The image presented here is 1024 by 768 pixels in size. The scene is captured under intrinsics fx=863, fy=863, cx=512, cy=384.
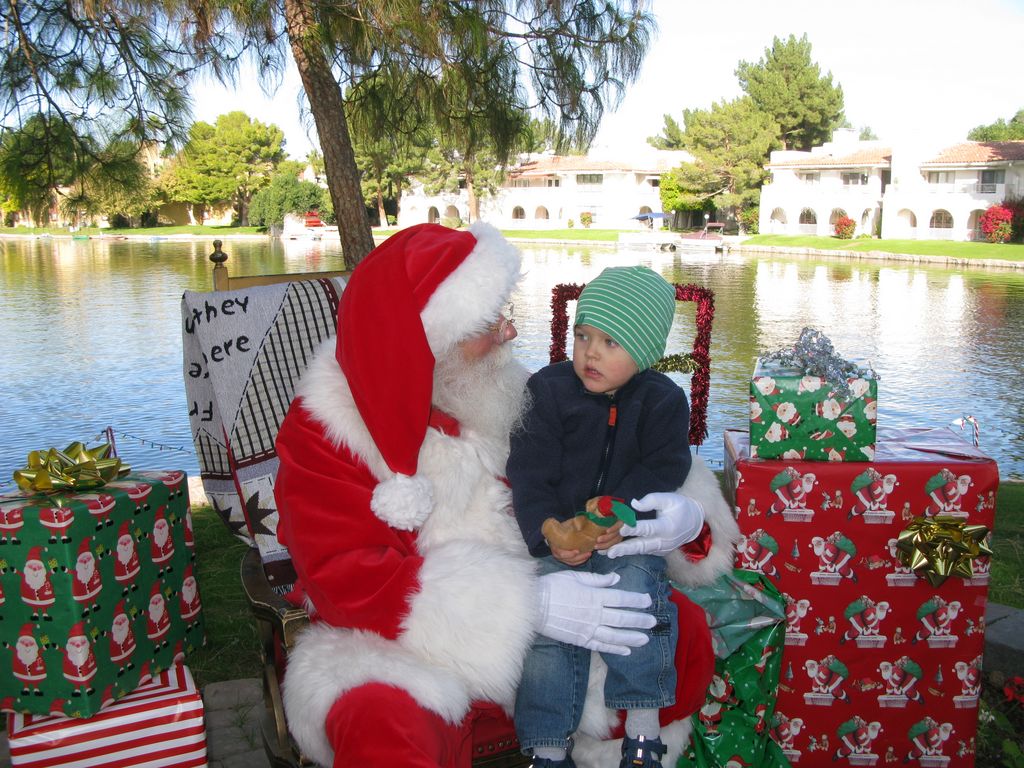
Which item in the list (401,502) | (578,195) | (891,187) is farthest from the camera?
(578,195)

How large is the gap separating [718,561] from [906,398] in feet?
26.2

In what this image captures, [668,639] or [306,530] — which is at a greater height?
[306,530]

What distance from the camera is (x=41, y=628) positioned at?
2250 mm

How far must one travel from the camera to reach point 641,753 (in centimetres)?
184

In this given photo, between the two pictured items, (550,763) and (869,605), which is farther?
(869,605)

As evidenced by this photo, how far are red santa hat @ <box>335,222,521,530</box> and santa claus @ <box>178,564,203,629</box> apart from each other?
3.94 ft

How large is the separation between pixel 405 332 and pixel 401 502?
0.35 metres

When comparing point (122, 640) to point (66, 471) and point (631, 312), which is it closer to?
point (66, 471)

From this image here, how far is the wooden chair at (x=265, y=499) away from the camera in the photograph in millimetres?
1956

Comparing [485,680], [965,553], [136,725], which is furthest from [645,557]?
[136,725]

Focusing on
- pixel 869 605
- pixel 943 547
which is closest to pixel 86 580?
pixel 869 605

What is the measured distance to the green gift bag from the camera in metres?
2.13

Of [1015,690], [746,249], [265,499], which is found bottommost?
[1015,690]

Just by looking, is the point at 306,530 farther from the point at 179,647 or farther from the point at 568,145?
the point at 568,145
